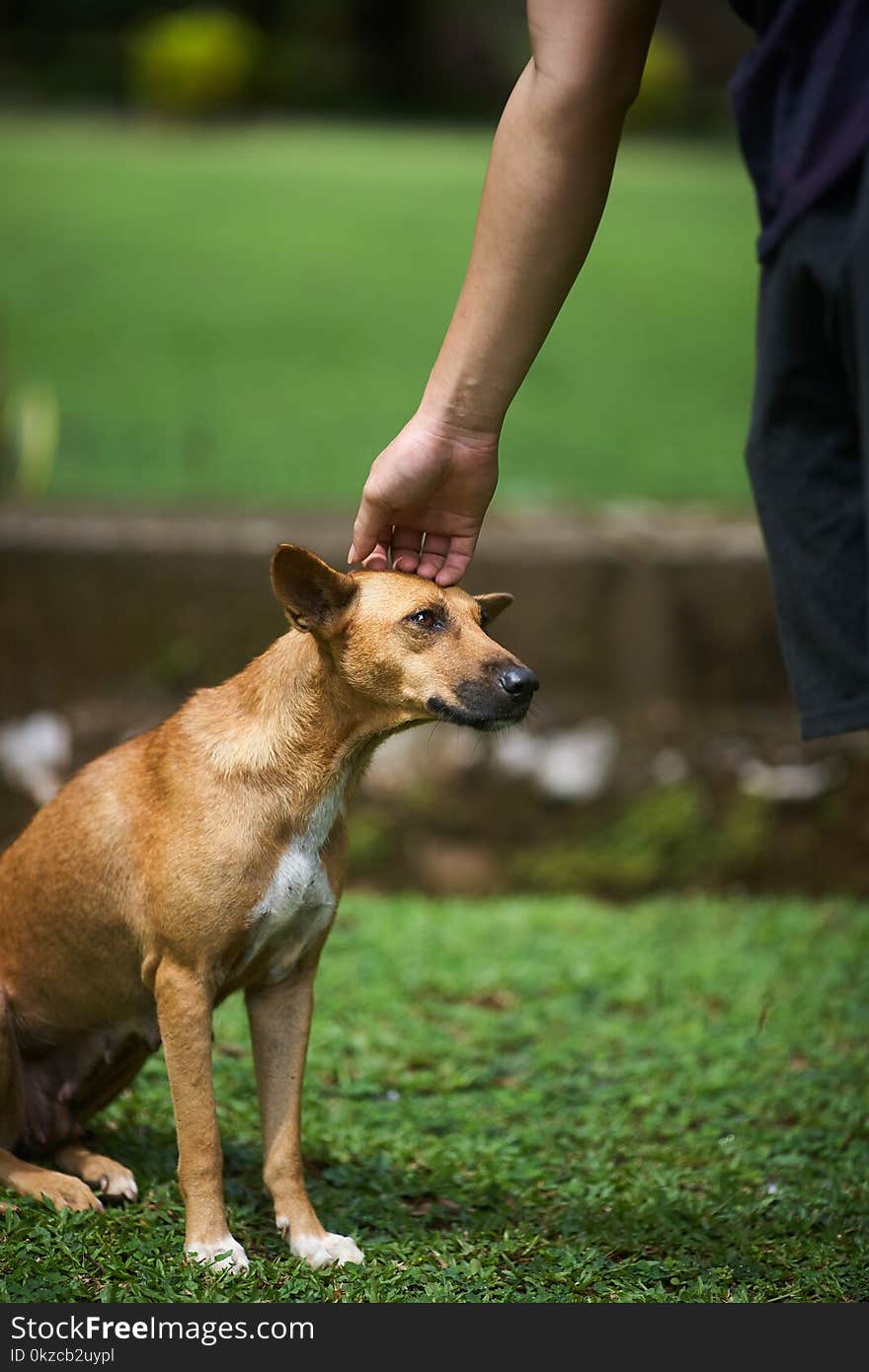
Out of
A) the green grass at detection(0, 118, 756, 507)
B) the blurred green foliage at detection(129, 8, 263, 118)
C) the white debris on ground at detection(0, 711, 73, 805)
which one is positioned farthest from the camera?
the blurred green foliage at detection(129, 8, 263, 118)

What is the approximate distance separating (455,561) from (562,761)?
2.89 metres

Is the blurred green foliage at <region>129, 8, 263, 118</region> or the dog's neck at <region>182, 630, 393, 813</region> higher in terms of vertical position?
the blurred green foliage at <region>129, 8, 263, 118</region>

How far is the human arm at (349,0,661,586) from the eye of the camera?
89.0 inches

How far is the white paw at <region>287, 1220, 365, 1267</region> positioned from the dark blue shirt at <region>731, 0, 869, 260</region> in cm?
197

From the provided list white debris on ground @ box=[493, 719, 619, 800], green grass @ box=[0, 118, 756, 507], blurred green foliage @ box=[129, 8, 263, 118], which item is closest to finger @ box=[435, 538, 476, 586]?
white debris on ground @ box=[493, 719, 619, 800]

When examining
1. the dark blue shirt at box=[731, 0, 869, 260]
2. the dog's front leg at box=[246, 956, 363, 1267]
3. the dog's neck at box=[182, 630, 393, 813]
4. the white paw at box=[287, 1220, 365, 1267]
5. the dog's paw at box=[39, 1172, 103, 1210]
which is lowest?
the dog's paw at box=[39, 1172, 103, 1210]

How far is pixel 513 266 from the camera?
2494 millimetres

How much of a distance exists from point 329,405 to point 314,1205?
572cm

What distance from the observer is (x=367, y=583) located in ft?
9.84

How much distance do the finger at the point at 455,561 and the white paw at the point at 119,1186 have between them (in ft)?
4.58

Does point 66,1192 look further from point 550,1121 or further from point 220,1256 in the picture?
point 550,1121

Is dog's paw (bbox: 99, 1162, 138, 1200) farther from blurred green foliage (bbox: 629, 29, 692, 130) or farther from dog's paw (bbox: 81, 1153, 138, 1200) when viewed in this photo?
blurred green foliage (bbox: 629, 29, 692, 130)

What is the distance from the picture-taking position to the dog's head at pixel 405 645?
9.46 feet

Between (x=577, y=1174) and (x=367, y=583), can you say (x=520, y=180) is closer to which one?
(x=367, y=583)
